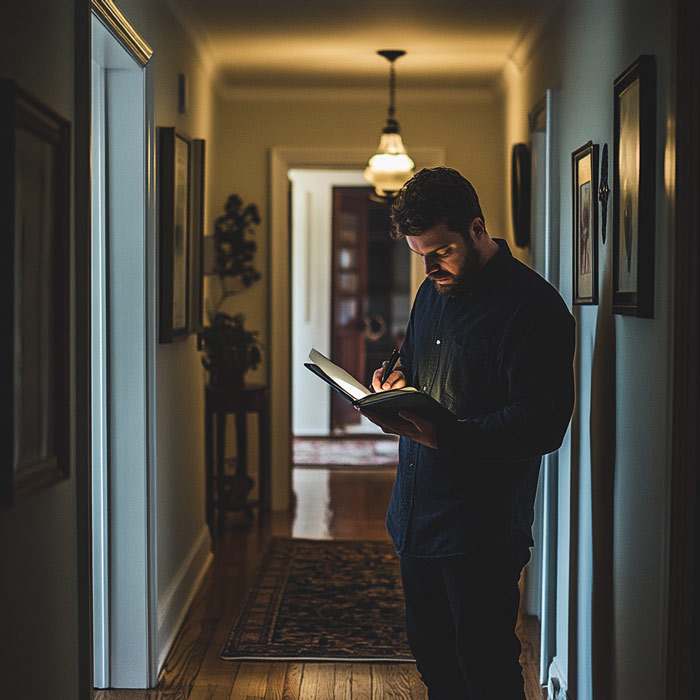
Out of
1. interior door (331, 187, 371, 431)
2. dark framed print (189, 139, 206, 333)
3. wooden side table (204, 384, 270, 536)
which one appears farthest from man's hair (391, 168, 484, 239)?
interior door (331, 187, 371, 431)

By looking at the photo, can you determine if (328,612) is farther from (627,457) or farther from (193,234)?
(627,457)

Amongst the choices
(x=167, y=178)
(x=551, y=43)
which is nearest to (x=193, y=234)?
(x=167, y=178)

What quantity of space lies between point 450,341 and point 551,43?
6.27ft

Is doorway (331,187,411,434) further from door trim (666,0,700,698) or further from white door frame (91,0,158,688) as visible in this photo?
door trim (666,0,700,698)

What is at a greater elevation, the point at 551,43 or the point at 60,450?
the point at 551,43

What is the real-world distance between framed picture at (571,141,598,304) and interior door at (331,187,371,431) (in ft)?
19.8

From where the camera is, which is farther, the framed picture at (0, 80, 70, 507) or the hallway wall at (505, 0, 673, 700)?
the hallway wall at (505, 0, 673, 700)

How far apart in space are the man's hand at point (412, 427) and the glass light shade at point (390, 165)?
3033 millimetres

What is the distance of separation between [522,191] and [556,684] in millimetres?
2227

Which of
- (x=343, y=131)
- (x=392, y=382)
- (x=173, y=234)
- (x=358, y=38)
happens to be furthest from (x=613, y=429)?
(x=343, y=131)

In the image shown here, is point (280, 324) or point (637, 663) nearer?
point (637, 663)

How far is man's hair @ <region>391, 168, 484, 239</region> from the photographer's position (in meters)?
2.11

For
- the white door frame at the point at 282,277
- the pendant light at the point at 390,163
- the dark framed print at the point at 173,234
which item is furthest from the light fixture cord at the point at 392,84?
the dark framed print at the point at 173,234

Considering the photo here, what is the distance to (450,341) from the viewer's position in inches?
86.1
